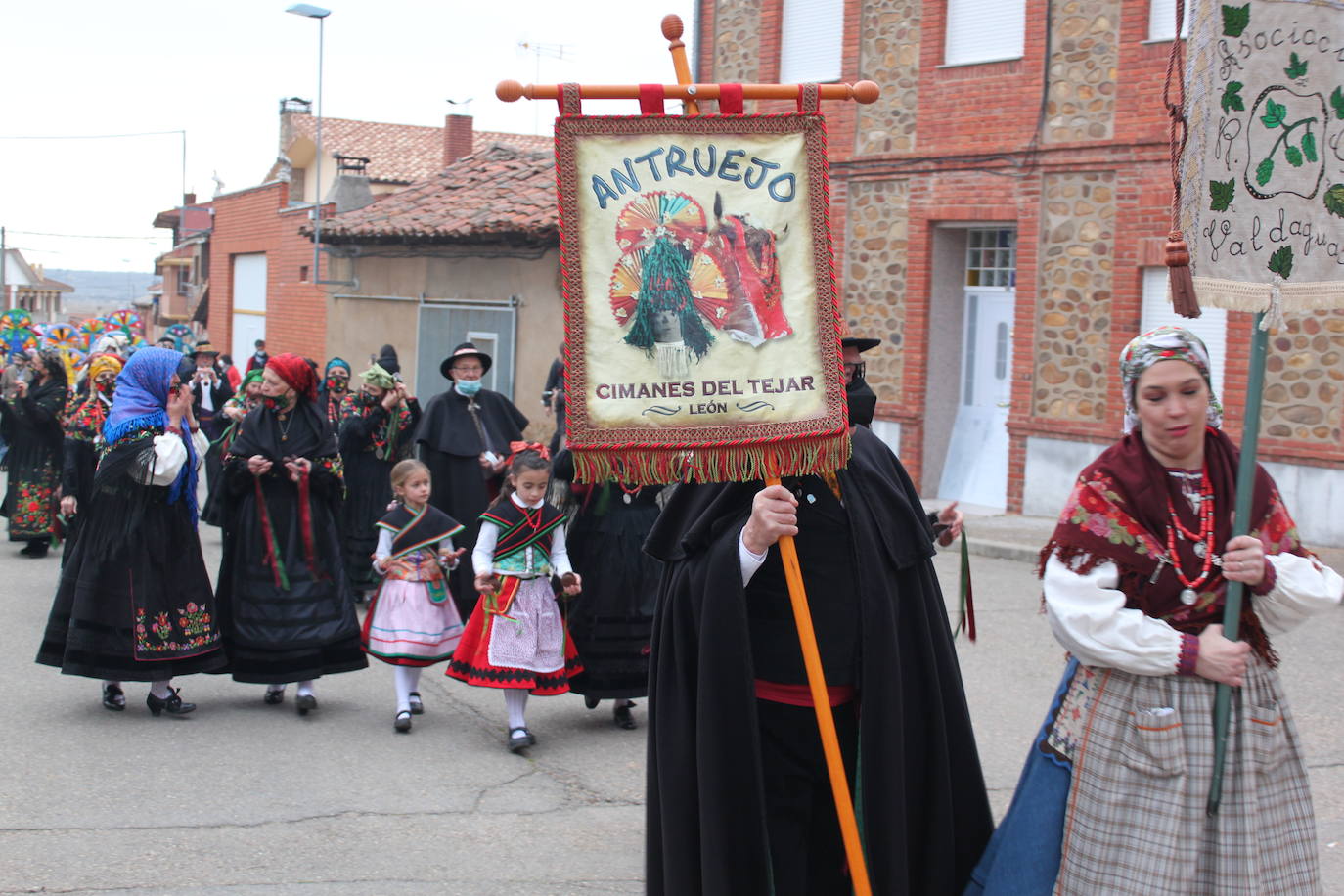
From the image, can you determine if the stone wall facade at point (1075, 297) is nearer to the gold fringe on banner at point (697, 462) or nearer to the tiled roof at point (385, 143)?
the gold fringe on banner at point (697, 462)

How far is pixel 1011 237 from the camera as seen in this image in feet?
54.8

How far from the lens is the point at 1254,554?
351 cm

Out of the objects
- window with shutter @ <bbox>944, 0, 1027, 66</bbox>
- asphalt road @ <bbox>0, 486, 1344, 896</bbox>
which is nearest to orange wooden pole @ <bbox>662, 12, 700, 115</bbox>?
asphalt road @ <bbox>0, 486, 1344, 896</bbox>

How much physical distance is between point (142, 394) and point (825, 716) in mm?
4778

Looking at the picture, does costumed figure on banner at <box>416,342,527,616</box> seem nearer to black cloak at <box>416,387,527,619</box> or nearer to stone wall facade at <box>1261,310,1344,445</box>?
black cloak at <box>416,387,527,619</box>

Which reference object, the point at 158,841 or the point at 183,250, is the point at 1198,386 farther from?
the point at 183,250

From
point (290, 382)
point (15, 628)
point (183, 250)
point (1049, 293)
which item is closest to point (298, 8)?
point (1049, 293)

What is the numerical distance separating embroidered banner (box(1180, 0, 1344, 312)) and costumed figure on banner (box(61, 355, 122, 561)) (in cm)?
571

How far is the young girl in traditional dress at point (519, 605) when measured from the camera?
6.97 meters

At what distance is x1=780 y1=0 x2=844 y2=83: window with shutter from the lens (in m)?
17.9

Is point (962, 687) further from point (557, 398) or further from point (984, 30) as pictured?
point (984, 30)

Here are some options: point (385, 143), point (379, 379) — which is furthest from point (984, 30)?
point (385, 143)

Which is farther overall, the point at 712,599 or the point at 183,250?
the point at 183,250

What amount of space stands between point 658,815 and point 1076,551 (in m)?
1.36
